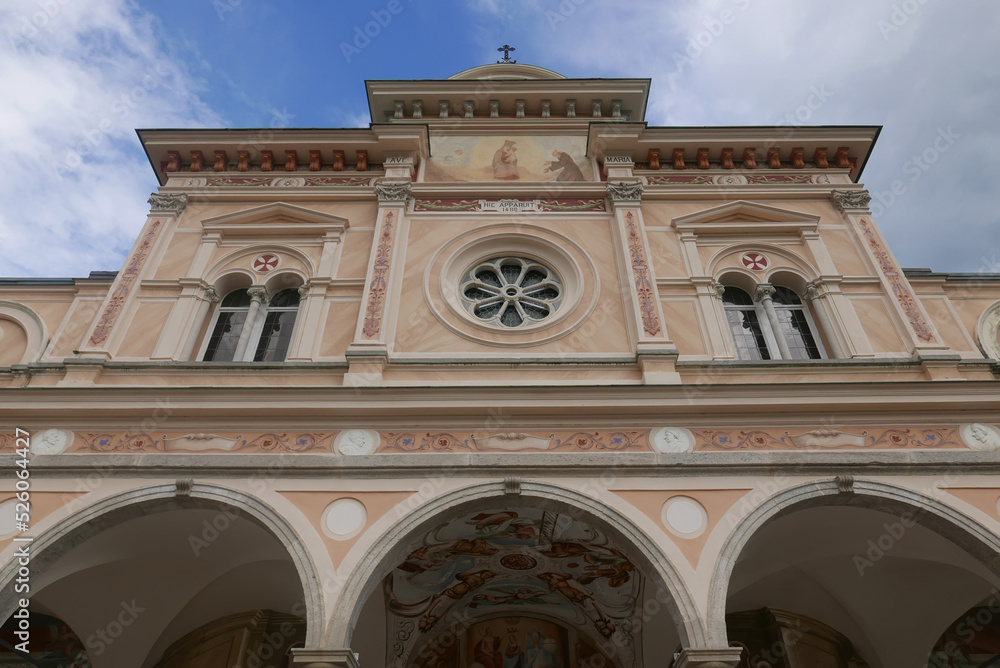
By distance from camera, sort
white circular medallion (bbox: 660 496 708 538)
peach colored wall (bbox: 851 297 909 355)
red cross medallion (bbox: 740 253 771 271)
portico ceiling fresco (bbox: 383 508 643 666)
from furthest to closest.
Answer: red cross medallion (bbox: 740 253 771 271), peach colored wall (bbox: 851 297 909 355), portico ceiling fresco (bbox: 383 508 643 666), white circular medallion (bbox: 660 496 708 538)

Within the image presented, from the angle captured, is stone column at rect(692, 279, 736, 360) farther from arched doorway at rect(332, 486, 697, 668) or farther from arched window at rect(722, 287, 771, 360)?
arched doorway at rect(332, 486, 697, 668)

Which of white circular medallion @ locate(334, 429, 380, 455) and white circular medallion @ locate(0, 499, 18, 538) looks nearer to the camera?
white circular medallion @ locate(0, 499, 18, 538)

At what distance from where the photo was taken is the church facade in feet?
24.8

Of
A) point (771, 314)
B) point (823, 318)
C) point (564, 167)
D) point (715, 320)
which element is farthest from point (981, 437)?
point (564, 167)

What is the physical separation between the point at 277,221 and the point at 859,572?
35.4 feet

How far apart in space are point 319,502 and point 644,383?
430cm

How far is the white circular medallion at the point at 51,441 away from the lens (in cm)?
805

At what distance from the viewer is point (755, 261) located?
11.1 meters

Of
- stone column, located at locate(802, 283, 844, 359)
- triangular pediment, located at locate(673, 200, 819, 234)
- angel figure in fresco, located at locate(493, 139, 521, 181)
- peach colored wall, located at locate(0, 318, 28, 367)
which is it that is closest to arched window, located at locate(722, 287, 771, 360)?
stone column, located at locate(802, 283, 844, 359)

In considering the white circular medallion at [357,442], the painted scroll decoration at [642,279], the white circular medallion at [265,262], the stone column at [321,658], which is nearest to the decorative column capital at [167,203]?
the white circular medallion at [265,262]

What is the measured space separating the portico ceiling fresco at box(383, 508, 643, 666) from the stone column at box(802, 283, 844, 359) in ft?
14.5

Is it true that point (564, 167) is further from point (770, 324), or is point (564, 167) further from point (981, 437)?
point (981, 437)

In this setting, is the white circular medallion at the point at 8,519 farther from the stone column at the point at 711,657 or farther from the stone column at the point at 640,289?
the stone column at the point at 640,289

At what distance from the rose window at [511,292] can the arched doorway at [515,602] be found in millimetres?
3244
